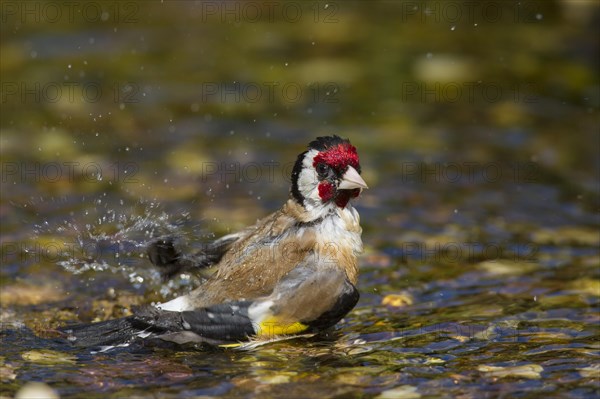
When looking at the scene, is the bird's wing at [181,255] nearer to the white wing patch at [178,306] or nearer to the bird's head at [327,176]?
the white wing patch at [178,306]

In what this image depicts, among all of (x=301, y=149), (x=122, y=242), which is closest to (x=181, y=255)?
(x=122, y=242)

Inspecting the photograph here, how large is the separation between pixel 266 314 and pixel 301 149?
362 cm

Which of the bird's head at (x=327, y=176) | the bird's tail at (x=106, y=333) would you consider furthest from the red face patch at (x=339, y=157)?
the bird's tail at (x=106, y=333)

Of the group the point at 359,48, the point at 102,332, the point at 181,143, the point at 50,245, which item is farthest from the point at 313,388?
the point at 359,48

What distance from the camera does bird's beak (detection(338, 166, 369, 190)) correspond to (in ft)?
17.9

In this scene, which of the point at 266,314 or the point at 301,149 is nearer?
the point at 266,314

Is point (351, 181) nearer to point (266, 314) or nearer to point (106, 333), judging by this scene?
point (266, 314)

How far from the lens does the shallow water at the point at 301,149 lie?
4.99 meters

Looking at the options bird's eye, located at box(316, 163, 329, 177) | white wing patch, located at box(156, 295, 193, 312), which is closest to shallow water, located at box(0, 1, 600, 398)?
white wing patch, located at box(156, 295, 193, 312)

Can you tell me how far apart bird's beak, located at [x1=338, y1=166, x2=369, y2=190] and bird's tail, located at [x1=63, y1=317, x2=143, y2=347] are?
4.49ft

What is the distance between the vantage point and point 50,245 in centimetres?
679

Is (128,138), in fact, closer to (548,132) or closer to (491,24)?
(548,132)

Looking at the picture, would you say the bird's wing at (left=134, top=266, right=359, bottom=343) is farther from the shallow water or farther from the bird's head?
the bird's head

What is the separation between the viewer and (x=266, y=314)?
5250 mm
